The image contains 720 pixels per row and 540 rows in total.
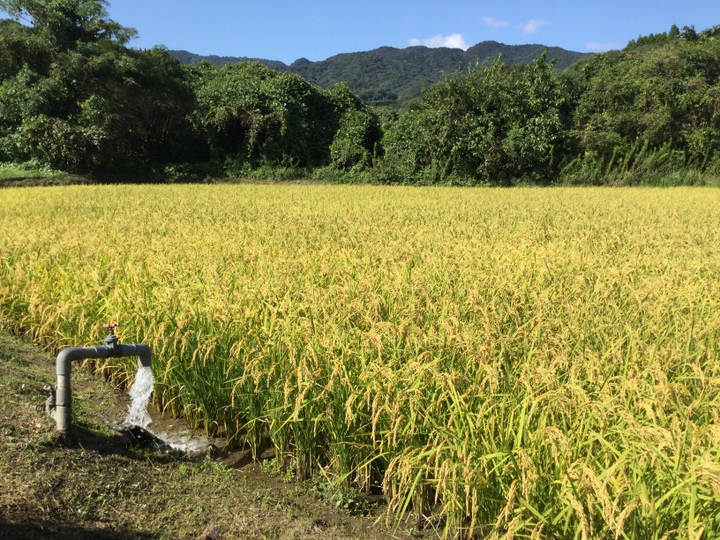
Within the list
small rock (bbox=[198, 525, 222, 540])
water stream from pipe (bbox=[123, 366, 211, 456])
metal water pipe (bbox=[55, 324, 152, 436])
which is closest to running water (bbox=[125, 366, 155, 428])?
water stream from pipe (bbox=[123, 366, 211, 456])

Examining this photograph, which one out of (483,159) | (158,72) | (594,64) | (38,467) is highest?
(594,64)

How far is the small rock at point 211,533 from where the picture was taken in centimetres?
183

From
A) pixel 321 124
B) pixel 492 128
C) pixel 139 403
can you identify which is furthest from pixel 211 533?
pixel 321 124

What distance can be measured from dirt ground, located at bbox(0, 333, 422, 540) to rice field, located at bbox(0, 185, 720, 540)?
6.3 inches

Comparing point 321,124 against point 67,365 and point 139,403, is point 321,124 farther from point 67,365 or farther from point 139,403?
point 67,365

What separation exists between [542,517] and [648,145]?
18874 millimetres

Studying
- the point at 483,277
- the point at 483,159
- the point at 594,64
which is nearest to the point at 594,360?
the point at 483,277

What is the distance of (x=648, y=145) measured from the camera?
1761 centimetres

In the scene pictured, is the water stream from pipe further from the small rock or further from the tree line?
the tree line

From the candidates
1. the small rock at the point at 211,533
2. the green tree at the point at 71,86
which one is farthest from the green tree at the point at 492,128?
the small rock at the point at 211,533

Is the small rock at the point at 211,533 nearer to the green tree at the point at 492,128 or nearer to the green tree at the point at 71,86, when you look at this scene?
the green tree at the point at 71,86

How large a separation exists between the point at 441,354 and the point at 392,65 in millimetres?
96362

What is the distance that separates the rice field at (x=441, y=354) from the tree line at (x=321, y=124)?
38.1ft

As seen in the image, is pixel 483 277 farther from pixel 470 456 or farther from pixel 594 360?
pixel 470 456
